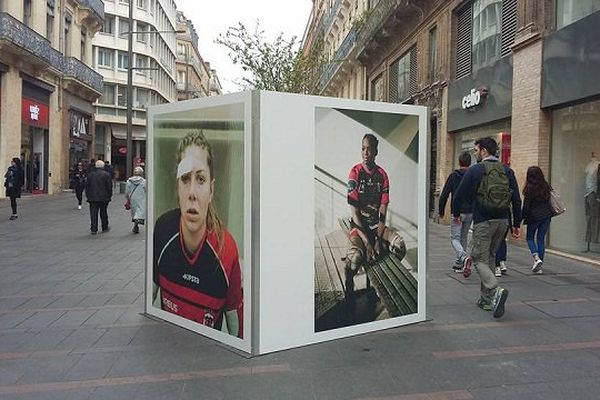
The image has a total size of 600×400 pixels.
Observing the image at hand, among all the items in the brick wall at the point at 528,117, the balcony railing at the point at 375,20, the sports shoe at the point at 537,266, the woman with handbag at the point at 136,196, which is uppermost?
the balcony railing at the point at 375,20

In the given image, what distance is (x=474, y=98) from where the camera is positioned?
1429 cm

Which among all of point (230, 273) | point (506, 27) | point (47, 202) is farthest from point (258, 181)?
point (47, 202)

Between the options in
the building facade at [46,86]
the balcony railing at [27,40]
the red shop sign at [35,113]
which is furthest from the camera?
the red shop sign at [35,113]

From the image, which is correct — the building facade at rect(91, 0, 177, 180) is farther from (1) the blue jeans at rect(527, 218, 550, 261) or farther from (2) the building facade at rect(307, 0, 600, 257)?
(1) the blue jeans at rect(527, 218, 550, 261)

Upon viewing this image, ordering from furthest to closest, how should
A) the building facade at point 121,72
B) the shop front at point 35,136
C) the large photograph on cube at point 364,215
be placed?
1. the building facade at point 121,72
2. the shop front at point 35,136
3. the large photograph on cube at point 364,215

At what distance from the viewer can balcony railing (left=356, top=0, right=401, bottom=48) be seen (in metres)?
20.9

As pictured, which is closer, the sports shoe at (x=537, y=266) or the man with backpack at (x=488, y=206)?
the man with backpack at (x=488, y=206)

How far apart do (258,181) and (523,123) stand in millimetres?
8865

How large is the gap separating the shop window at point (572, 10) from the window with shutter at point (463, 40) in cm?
459

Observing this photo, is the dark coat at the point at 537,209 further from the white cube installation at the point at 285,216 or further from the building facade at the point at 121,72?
the building facade at the point at 121,72

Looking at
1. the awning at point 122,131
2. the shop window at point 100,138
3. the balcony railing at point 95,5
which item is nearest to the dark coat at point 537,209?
the balcony railing at point 95,5

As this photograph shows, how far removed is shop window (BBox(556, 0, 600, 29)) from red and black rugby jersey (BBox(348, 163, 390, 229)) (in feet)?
22.1

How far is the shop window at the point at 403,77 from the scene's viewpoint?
20.6 meters

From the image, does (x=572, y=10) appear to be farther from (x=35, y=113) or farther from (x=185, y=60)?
(x=185, y=60)
